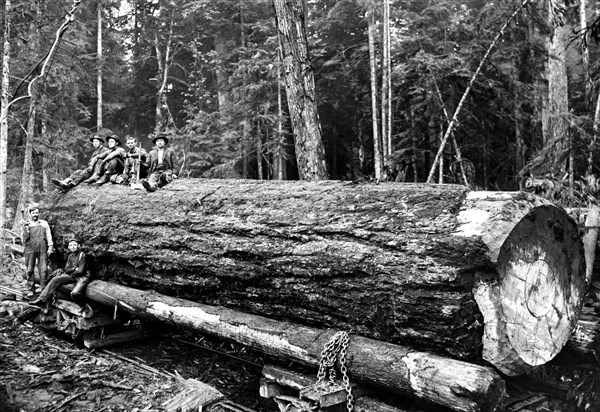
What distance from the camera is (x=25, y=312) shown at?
8.71 meters

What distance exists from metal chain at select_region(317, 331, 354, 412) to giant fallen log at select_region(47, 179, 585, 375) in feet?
0.75

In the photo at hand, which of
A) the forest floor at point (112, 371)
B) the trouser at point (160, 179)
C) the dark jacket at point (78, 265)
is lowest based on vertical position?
the forest floor at point (112, 371)

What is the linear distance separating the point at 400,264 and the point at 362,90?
17762 millimetres

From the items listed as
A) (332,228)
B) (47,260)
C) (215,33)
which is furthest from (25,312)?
(215,33)

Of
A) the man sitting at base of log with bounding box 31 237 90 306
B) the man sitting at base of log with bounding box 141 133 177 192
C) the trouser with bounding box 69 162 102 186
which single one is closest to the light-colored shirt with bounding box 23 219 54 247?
the trouser with bounding box 69 162 102 186

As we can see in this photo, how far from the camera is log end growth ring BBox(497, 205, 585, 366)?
3883 millimetres

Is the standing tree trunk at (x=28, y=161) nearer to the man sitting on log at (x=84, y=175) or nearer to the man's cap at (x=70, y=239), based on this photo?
the man sitting on log at (x=84, y=175)

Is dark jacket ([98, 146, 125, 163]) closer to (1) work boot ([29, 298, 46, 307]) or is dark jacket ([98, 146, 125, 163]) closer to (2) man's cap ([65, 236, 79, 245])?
(2) man's cap ([65, 236, 79, 245])

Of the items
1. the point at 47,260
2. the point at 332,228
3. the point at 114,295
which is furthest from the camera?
the point at 47,260

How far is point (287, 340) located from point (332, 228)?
1193 mm

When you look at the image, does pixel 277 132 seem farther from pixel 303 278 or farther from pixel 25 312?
pixel 303 278

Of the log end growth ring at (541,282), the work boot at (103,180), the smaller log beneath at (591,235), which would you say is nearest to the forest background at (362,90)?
the work boot at (103,180)

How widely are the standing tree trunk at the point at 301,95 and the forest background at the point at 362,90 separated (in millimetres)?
4969

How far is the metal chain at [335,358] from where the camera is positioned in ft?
13.6
